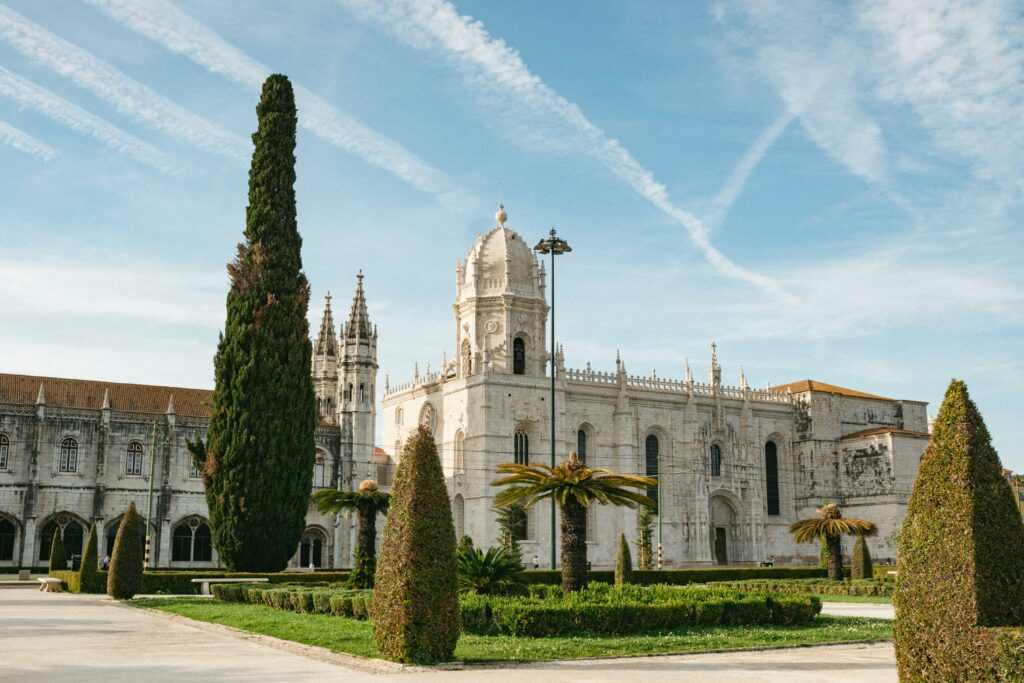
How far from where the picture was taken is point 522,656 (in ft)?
46.8

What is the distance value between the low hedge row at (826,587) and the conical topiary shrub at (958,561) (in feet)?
79.0

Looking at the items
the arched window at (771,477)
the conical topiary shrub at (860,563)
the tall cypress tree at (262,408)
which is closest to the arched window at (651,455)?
the arched window at (771,477)

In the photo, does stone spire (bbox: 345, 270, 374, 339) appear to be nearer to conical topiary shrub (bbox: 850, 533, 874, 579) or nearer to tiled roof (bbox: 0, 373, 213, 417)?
tiled roof (bbox: 0, 373, 213, 417)

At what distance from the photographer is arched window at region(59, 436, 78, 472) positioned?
49562 mm

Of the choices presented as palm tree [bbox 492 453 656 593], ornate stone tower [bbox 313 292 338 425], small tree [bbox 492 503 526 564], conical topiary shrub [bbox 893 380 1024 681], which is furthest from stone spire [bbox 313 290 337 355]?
conical topiary shrub [bbox 893 380 1024 681]

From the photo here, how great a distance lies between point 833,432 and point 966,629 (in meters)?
59.0

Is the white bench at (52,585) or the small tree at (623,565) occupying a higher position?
the small tree at (623,565)

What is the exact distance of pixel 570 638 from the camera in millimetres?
16594

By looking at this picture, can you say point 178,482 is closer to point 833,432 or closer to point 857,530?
point 857,530

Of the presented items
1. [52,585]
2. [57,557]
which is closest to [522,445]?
[57,557]

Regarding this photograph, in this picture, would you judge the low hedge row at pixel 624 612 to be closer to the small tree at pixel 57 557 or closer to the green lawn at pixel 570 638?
the green lawn at pixel 570 638

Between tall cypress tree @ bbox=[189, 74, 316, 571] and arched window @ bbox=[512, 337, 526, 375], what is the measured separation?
79.4 ft

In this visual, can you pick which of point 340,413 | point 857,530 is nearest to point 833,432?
point 857,530

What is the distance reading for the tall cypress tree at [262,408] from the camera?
3391cm
